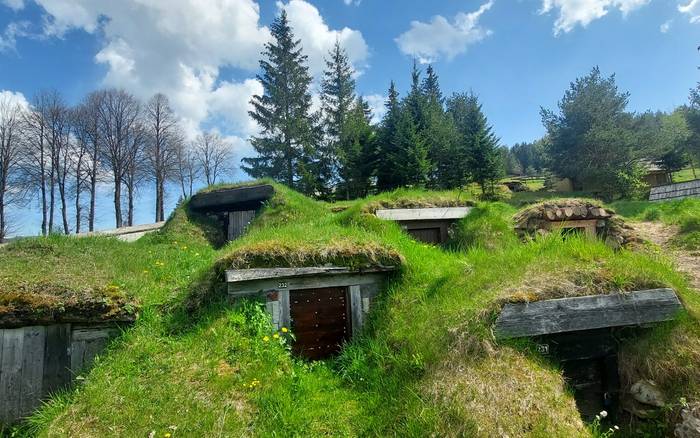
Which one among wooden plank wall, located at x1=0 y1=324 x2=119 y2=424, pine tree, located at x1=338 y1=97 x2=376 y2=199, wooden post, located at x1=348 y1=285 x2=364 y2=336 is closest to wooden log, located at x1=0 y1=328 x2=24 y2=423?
wooden plank wall, located at x1=0 y1=324 x2=119 y2=424

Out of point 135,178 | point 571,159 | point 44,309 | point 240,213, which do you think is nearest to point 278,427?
point 44,309

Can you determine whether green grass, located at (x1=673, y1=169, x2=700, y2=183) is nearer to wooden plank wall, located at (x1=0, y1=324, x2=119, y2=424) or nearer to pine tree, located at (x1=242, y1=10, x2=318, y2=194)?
pine tree, located at (x1=242, y1=10, x2=318, y2=194)

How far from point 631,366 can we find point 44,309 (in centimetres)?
788

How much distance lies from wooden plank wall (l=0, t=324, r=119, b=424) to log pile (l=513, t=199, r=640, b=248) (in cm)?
912

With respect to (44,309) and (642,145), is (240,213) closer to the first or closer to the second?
(44,309)

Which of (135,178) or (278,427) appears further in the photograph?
(135,178)

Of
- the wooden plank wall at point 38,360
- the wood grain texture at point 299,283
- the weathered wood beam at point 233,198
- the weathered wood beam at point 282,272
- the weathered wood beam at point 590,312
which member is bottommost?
the wooden plank wall at point 38,360

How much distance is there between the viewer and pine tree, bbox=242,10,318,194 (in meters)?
25.5

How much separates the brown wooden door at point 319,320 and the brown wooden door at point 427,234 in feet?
15.6

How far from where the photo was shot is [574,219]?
991 cm

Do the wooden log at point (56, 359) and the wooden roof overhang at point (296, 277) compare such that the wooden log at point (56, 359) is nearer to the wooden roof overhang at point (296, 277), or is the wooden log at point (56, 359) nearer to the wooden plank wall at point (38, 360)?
the wooden plank wall at point (38, 360)

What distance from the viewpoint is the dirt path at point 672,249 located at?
24.5 ft

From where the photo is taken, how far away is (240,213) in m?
13.7

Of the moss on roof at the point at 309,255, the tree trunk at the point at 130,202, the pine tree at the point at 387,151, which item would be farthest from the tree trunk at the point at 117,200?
the moss on roof at the point at 309,255
